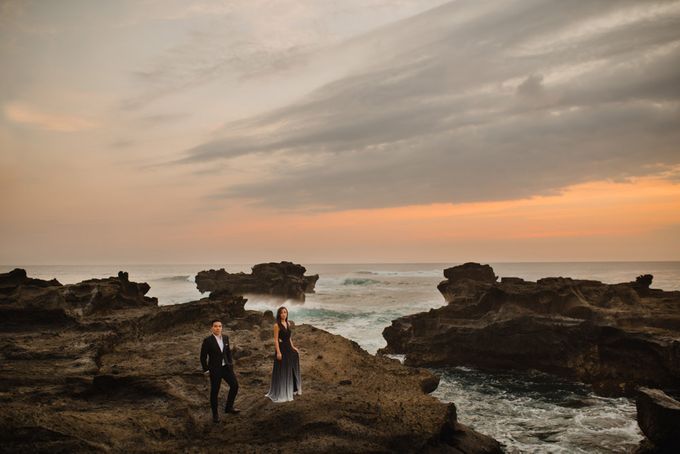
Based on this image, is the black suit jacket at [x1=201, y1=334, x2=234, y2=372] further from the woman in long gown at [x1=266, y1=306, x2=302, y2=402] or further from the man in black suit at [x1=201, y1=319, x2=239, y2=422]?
the woman in long gown at [x1=266, y1=306, x2=302, y2=402]

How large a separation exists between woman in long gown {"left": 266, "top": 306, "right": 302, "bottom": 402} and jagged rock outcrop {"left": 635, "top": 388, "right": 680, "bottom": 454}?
820 cm

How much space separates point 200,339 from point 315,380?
551cm

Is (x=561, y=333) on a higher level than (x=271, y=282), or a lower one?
higher

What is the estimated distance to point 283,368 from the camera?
9352 mm

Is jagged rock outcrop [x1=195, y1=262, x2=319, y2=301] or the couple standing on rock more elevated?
the couple standing on rock

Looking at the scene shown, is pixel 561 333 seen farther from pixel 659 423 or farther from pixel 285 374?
pixel 285 374

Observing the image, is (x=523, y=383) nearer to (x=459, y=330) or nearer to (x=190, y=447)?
(x=459, y=330)

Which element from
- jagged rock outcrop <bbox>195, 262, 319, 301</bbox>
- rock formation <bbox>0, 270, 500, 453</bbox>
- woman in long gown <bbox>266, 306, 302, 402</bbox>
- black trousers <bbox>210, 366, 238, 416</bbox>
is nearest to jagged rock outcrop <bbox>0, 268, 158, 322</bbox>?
rock formation <bbox>0, 270, 500, 453</bbox>

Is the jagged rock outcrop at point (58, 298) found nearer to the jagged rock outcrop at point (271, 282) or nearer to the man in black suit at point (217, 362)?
the man in black suit at point (217, 362)

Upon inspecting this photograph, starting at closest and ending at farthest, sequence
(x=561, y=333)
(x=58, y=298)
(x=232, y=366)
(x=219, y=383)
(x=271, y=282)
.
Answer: (x=219, y=383) → (x=232, y=366) → (x=58, y=298) → (x=561, y=333) → (x=271, y=282)

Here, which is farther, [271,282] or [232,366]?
[271,282]

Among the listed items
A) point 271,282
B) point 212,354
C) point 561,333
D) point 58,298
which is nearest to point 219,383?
point 212,354

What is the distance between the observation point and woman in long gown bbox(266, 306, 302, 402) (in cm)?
930

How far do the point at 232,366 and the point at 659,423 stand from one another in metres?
9.72
